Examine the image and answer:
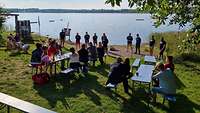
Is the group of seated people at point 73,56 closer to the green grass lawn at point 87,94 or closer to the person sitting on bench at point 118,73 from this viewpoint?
the green grass lawn at point 87,94

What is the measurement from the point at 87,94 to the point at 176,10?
5655 mm

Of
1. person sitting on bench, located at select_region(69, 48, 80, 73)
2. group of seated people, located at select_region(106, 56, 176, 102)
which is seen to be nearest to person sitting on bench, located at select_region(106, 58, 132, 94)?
group of seated people, located at select_region(106, 56, 176, 102)

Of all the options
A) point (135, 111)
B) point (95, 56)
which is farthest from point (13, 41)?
point (135, 111)

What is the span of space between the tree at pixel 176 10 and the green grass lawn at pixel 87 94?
289cm

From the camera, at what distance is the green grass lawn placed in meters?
12.4

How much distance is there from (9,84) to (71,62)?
2.92m

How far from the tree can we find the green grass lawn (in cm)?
289

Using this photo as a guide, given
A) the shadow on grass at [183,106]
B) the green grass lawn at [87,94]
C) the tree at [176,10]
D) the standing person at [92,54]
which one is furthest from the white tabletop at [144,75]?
the standing person at [92,54]

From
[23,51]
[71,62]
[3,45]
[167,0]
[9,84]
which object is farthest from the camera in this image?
[3,45]

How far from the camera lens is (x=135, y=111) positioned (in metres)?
12.2

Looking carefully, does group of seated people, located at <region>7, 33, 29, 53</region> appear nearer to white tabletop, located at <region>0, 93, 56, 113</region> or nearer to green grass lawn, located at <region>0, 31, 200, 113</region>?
green grass lawn, located at <region>0, 31, 200, 113</region>

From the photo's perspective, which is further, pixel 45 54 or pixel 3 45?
pixel 3 45

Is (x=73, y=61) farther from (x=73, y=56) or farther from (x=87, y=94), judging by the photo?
(x=87, y=94)

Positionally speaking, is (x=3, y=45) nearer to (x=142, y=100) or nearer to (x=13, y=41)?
(x=13, y=41)
